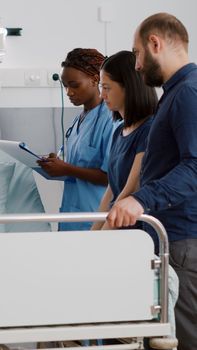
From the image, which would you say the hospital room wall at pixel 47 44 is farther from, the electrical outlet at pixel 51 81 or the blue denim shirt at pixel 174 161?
the blue denim shirt at pixel 174 161

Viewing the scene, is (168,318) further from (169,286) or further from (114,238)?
(114,238)

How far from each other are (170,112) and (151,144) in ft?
0.39

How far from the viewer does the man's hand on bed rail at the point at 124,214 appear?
1746mm

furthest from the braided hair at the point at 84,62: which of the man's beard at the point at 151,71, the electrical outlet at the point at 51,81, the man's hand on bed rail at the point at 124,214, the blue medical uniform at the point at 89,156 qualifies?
the man's hand on bed rail at the point at 124,214

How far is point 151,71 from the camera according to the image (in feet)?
6.61

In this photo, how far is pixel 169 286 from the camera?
183 centimetres

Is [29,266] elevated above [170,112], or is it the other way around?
[170,112]

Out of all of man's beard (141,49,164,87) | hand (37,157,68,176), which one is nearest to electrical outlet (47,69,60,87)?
hand (37,157,68,176)

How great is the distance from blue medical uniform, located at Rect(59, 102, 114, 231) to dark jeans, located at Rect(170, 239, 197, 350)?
2.70ft

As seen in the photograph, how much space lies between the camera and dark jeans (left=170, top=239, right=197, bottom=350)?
6.48 feet

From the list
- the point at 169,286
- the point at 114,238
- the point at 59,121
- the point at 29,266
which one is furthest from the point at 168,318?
the point at 59,121

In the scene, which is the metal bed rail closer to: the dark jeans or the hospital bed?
the hospital bed

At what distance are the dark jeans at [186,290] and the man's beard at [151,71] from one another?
0.47 m

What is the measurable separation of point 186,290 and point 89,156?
3.08ft
